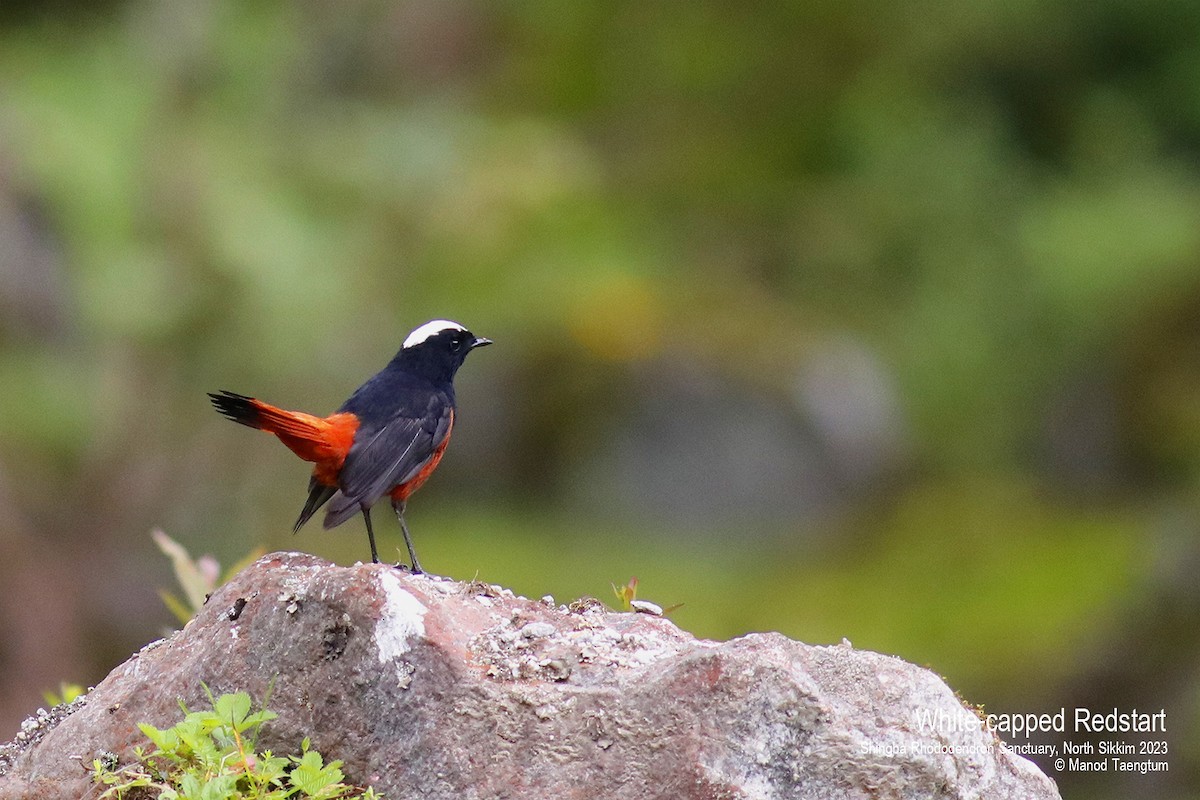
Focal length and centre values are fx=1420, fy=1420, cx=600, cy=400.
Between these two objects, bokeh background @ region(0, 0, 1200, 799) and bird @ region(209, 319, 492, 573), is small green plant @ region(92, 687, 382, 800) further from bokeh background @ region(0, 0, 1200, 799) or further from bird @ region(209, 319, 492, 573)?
bokeh background @ region(0, 0, 1200, 799)

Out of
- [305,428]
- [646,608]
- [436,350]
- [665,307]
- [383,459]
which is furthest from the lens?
[665,307]

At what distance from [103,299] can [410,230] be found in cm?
246

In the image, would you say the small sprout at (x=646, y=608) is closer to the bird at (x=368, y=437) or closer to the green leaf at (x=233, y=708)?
the bird at (x=368, y=437)

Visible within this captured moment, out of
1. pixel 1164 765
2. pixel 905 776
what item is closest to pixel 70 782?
pixel 905 776

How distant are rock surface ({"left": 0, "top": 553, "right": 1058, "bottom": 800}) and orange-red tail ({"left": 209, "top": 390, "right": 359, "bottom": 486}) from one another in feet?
1.82

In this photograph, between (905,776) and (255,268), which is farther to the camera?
(255,268)

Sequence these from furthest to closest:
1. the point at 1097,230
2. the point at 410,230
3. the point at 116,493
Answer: the point at 1097,230 < the point at 410,230 < the point at 116,493

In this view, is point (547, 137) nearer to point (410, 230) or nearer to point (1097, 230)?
point (410, 230)

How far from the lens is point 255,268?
7918 millimetres

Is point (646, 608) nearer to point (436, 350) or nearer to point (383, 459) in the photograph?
point (383, 459)

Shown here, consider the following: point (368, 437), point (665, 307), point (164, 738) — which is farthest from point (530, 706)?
point (665, 307)

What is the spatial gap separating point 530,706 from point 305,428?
1235mm

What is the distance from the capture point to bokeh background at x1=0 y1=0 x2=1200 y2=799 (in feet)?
25.5

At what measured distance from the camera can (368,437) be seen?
395cm
